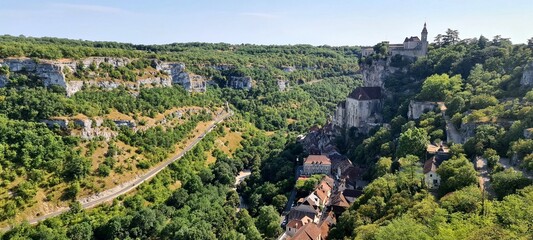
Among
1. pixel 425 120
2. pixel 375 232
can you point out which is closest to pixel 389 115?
pixel 425 120

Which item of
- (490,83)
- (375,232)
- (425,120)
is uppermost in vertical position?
(490,83)

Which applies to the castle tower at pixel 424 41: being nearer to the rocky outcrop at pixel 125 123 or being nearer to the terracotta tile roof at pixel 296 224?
the terracotta tile roof at pixel 296 224

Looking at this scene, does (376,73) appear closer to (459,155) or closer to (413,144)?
(413,144)

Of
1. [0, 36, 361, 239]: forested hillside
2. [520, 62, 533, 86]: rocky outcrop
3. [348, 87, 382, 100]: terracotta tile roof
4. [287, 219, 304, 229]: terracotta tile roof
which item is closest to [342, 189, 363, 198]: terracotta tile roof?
[287, 219, 304, 229]: terracotta tile roof

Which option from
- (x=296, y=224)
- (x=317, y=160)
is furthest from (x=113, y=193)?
(x=317, y=160)

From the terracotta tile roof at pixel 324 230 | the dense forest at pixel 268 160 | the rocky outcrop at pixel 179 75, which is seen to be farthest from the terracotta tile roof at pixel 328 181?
the rocky outcrop at pixel 179 75

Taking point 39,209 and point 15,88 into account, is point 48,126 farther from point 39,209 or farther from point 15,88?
point 39,209
